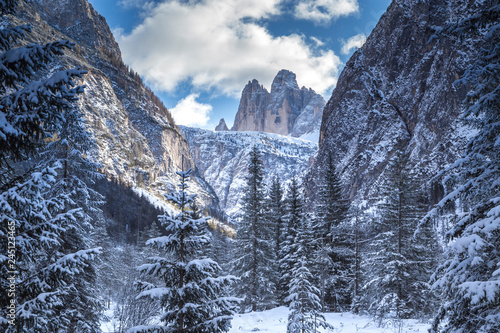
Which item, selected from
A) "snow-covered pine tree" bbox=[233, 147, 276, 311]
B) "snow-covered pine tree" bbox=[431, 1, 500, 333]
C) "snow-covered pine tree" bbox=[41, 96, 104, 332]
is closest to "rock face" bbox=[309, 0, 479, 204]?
"snow-covered pine tree" bbox=[233, 147, 276, 311]

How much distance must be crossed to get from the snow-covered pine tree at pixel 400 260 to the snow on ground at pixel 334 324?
2148mm

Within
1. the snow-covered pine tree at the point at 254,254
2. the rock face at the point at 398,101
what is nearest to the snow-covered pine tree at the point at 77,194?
the snow-covered pine tree at the point at 254,254

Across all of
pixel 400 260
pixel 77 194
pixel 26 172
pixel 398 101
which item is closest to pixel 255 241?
pixel 400 260

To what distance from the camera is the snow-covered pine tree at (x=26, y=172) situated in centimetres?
406

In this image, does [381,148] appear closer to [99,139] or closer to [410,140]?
[410,140]

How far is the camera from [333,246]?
23.3 meters

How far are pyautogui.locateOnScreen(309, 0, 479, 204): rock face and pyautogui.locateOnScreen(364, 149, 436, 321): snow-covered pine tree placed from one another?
165 feet

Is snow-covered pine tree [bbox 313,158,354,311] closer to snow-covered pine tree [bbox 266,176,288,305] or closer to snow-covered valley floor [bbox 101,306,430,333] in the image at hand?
snow-covered valley floor [bbox 101,306,430,333]

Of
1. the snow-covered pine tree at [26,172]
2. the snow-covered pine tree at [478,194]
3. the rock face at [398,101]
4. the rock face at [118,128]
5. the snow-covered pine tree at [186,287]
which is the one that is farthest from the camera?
the rock face at [118,128]

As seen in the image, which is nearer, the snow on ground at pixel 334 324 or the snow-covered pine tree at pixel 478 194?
the snow-covered pine tree at pixel 478 194

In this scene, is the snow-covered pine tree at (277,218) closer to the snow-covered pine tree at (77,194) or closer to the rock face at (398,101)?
the snow-covered pine tree at (77,194)

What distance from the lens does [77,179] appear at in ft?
41.9

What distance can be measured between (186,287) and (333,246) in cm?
1874

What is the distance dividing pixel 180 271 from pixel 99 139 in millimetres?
148994
